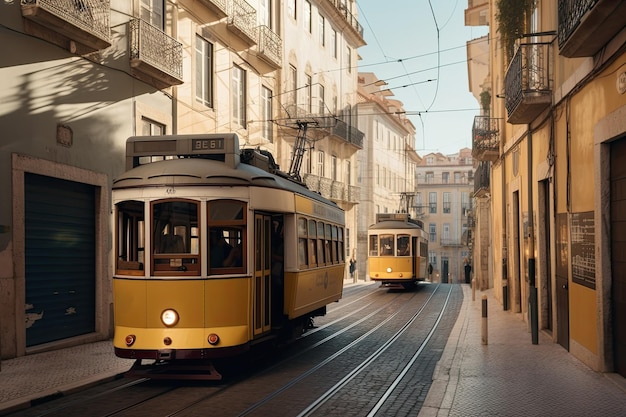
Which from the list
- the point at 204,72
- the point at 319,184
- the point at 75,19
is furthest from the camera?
the point at 319,184

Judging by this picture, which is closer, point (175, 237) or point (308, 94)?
point (175, 237)

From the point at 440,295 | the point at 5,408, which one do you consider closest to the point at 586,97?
the point at 5,408

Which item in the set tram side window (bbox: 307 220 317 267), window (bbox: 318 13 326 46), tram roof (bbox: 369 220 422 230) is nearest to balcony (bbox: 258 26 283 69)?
tram roof (bbox: 369 220 422 230)

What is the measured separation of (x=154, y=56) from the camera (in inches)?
612

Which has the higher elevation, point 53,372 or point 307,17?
point 307,17

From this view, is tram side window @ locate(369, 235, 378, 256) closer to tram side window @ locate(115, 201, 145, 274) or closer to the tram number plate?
the tram number plate

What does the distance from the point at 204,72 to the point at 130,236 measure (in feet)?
37.0

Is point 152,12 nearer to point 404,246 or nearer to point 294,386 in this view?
point 294,386

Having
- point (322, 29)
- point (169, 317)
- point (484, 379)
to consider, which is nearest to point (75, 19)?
point (169, 317)

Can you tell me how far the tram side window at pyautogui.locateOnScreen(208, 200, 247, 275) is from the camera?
9359 mm

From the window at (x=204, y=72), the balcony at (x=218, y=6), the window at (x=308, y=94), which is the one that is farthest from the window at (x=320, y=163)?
the balcony at (x=218, y=6)

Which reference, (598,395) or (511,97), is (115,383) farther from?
(511,97)

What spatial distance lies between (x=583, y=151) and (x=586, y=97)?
2.68ft

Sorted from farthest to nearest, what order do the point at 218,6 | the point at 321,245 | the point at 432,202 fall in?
the point at 432,202 → the point at 218,6 → the point at 321,245
